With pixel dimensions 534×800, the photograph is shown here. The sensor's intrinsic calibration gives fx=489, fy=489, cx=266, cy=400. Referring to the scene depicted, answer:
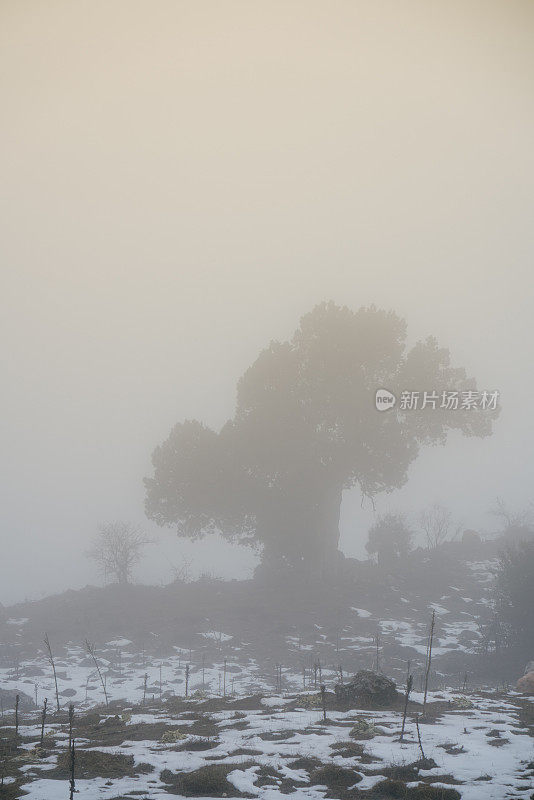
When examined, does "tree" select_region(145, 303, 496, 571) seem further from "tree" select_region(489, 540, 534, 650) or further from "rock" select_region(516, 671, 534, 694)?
"rock" select_region(516, 671, 534, 694)

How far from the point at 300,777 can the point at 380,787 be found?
7.24ft

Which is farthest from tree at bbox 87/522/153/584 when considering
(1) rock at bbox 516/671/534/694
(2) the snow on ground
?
(1) rock at bbox 516/671/534/694

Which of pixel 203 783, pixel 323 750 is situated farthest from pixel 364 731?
pixel 203 783

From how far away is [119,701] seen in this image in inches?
1102

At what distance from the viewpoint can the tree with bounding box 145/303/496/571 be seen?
52062 mm

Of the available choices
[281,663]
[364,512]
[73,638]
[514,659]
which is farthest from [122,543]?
[364,512]

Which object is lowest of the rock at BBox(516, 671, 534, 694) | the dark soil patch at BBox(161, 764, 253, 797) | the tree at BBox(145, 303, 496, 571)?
→ the rock at BBox(516, 671, 534, 694)

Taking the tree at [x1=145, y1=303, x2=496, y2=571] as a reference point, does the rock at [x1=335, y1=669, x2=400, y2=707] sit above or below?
below

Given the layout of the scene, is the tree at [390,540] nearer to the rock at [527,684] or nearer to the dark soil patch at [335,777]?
the rock at [527,684]

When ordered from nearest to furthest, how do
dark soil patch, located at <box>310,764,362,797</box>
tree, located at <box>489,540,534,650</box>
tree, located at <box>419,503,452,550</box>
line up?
dark soil patch, located at <box>310,764,362,797</box> → tree, located at <box>489,540,534,650</box> → tree, located at <box>419,503,452,550</box>

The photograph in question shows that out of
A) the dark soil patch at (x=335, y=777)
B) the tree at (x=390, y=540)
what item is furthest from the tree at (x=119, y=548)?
the dark soil patch at (x=335, y=777)

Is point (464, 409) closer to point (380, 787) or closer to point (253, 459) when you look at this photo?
point (253, 459)

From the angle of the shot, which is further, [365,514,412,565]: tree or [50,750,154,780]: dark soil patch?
[365,514,412,565]: tree

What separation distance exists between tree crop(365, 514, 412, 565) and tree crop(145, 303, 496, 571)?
32.2 feet
